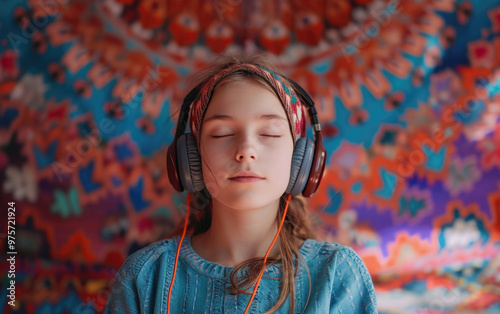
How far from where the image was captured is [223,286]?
3.59 feet

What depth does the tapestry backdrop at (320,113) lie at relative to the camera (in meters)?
2.15

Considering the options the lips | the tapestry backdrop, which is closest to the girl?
the lips

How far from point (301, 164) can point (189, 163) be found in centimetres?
26

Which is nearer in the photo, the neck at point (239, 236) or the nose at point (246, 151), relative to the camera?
the nose at point (246, 151)

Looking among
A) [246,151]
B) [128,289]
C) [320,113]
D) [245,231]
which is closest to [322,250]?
[245,231]

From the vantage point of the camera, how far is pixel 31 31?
2.18m

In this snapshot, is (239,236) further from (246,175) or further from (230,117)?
(230,117)

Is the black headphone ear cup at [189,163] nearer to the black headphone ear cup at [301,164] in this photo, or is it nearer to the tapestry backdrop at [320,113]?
the black headphone ear cup at [301,164]

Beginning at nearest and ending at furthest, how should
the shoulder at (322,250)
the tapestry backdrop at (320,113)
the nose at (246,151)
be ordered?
the nose at (246,151)
the shoulder at (322,250)
the tapestry backdrop at (320,113)

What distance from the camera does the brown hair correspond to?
1.09 m

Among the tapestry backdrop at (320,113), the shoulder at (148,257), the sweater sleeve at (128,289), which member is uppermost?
the tapestry backdrop at (320,113)

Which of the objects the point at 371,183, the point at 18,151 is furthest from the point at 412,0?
the point at 18,151

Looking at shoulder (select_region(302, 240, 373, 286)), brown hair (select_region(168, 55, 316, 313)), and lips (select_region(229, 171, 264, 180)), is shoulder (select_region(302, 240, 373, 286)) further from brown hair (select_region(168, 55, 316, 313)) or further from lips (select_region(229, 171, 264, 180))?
lips (select_region(229, 171, 264, 180))

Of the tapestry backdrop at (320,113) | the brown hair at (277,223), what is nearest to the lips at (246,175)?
the brown hair at (277,223)
